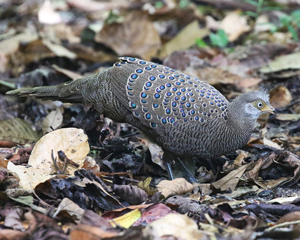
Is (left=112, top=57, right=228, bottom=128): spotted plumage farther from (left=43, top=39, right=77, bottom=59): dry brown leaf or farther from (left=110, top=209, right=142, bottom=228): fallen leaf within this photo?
(left=43, top=39, right=77, bottom=59): dry brown leaf

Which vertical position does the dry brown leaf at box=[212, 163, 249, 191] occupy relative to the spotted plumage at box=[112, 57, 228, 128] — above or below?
below

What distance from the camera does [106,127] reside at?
16.8 feet

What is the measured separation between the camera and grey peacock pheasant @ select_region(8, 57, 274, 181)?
4402 mm

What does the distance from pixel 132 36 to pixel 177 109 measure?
12.1ft

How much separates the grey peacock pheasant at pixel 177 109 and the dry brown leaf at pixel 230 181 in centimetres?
26

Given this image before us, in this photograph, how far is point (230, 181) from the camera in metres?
4.25

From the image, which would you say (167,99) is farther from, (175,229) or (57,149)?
(175,229)

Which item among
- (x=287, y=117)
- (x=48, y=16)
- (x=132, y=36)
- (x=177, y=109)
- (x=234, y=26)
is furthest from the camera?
(x=48, y=16)

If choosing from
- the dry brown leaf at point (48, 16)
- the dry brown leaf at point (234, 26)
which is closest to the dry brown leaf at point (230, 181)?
the dry brown leaf at point (234, 26)

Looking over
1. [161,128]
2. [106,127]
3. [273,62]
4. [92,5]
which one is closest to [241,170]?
[161,128]

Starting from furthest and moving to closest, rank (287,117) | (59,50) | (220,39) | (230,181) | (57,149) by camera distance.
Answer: (220,39), (59,50), (287,117), (230,181), (57,149)

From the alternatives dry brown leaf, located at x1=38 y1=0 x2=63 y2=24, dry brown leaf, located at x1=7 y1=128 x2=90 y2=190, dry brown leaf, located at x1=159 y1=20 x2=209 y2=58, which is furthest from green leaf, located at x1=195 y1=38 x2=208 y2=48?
dry brown leaf, located at x1=7 y1=128 x2=90 y2=190

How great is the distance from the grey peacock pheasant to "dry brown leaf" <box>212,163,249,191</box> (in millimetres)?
258

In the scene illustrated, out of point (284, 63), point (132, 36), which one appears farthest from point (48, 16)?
point (284, 63)
